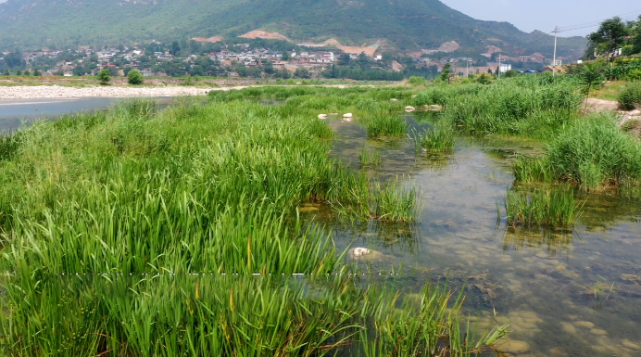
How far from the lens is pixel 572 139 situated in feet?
28.9

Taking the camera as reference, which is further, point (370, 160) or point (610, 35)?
point (610, 35)

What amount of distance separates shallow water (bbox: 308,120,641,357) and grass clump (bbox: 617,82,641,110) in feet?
37.8

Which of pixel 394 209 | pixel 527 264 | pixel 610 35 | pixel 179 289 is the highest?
pixel 610 35

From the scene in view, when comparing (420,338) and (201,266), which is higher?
(201,266)

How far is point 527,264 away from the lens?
5160 millimetres

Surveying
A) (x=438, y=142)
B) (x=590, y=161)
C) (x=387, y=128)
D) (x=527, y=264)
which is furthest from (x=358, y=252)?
(x=387, y=128)

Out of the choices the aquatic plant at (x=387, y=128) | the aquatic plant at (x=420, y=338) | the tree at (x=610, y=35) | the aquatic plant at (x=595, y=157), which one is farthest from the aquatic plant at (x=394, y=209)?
the tree at (x=610, y=35)

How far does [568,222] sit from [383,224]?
2565 millimetres

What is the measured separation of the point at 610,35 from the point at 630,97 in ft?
193

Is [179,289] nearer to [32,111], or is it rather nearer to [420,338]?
[420,338]

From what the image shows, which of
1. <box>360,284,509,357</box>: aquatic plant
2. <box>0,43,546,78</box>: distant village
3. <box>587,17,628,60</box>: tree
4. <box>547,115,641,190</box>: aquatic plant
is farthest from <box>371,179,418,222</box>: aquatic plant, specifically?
<box>0,43,546,78</box>: distant village

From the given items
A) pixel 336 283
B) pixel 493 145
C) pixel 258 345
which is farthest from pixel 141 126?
pixel 493 145

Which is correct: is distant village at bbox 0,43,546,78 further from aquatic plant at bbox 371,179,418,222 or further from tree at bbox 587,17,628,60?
aquatic plant at bbox 371,179,418,222

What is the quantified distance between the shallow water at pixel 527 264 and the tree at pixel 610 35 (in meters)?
68.8
